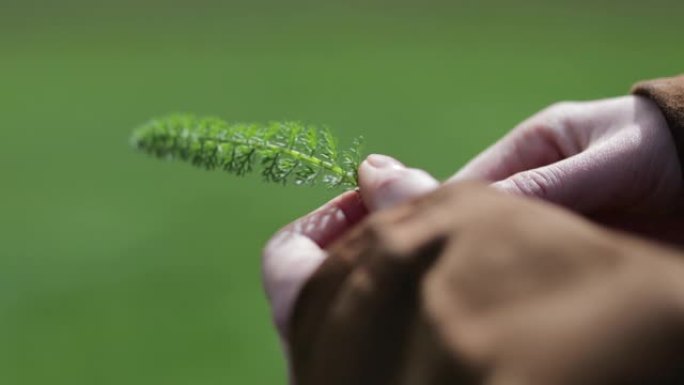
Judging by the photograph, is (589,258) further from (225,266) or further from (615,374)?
(225,266)

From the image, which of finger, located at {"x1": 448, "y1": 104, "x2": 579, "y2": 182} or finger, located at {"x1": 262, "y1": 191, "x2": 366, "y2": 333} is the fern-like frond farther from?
finger, located at {"x1": 448, "y1": 104, "x2": 579, "y2": 182}

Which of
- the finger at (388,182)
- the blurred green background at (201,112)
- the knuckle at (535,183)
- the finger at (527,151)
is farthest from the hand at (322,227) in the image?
the blurred green background at (201,112)

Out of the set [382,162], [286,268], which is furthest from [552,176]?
[286,268]

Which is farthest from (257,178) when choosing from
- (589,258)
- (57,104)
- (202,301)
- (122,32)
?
(589,258)

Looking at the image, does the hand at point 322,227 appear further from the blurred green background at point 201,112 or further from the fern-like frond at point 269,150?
the blurred green background at point 201,112

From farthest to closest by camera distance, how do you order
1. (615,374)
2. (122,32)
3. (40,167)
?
(122,32) → (40,167) → (615,374)

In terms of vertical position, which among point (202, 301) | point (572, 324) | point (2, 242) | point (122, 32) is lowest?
point (202, 301)
